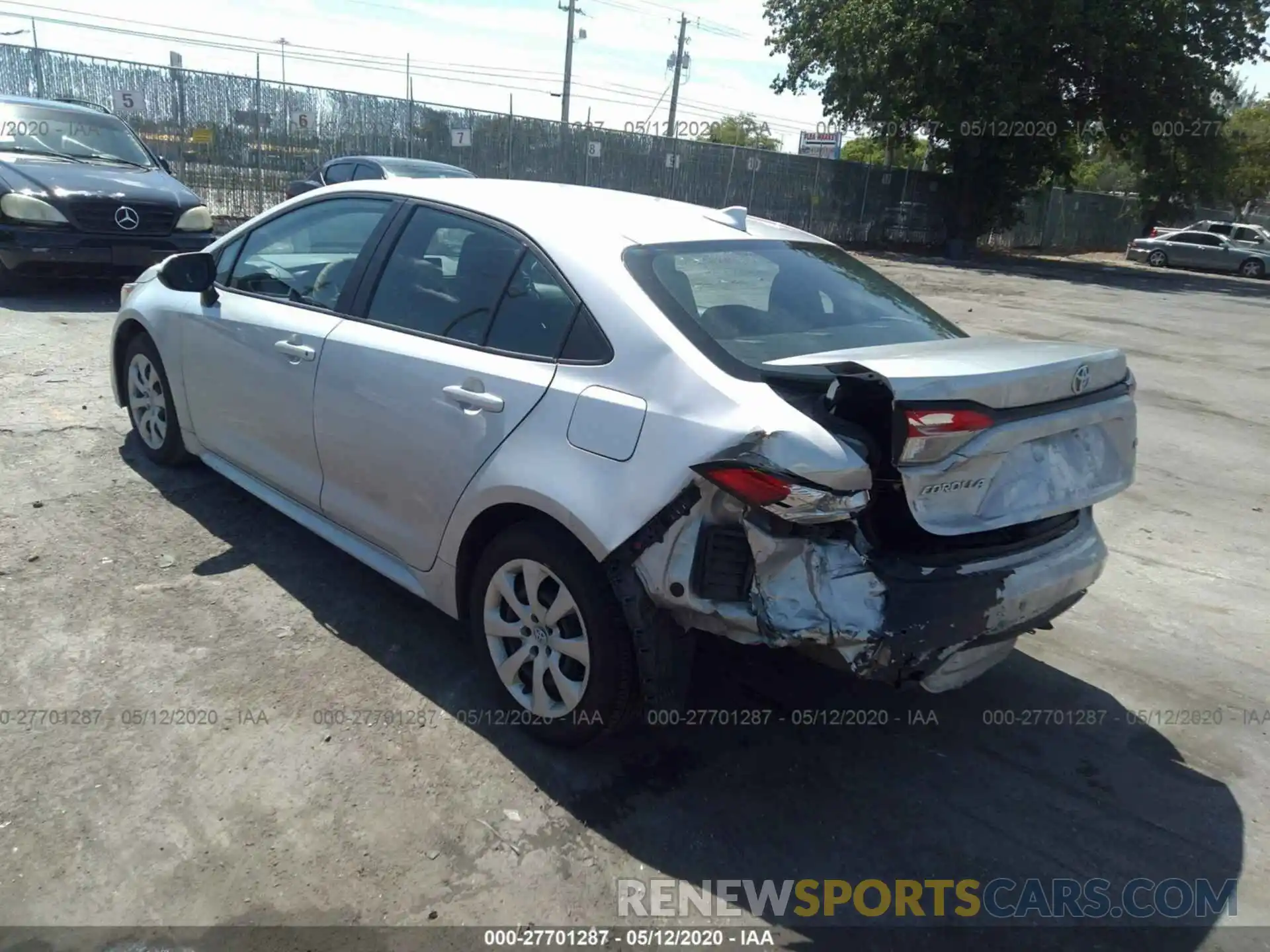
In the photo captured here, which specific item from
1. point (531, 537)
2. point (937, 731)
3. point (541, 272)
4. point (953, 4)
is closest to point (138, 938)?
point (531, 537)

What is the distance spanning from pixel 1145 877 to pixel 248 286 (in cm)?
416

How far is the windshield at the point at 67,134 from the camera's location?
9.79m

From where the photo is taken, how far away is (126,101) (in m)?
17.3

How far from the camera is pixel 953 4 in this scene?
2514 centimetres

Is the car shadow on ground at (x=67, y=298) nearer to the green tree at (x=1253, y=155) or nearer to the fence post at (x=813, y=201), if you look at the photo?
the fence post at (x=813, y=201)

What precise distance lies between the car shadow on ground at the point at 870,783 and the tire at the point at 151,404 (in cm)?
154

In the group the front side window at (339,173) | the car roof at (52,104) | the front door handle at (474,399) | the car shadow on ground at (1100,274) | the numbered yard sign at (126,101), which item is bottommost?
the car shadow on ground at (1100,274)

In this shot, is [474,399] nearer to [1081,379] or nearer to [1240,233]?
[1081,379]

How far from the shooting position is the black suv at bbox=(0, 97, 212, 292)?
873 cm

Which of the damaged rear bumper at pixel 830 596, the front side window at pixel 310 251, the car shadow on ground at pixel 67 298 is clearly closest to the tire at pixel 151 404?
the front side window at pixel 310 251

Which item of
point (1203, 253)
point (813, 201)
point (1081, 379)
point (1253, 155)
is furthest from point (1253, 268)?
point (1081, 379)

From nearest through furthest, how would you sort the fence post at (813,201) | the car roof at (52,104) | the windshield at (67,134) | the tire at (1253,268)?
the windshield at (67,134) < the car roof at (52,104) < the fence post at (813,201) < the tire at (1253,268)

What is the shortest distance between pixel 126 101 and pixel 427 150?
19.3ft

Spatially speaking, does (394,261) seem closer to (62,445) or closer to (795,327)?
(795,327)
